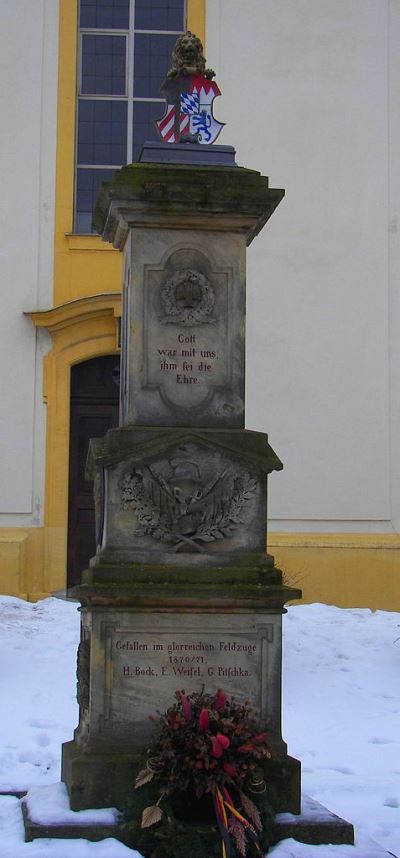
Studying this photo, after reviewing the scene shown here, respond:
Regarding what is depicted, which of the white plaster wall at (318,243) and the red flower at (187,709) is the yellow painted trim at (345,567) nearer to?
the white plaster wall at (318,243)

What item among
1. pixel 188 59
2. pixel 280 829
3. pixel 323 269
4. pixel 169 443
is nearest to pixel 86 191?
pixel 323 269

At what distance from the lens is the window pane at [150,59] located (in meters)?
16.1

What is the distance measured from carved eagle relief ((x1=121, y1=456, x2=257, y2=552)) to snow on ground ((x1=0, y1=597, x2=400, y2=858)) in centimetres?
151

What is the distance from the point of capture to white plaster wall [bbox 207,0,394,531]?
1526 centimetres

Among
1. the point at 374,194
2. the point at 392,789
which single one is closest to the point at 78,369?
the point at 374,194

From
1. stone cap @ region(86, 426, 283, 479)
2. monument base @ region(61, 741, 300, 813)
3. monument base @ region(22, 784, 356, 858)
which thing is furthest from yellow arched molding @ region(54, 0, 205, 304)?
monument base @ region(22, 784, 356, 858)

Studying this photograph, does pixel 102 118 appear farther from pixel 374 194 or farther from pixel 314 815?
pixel 314 815

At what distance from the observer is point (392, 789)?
25.2 feet

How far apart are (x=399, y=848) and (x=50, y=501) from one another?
9431 millimetres

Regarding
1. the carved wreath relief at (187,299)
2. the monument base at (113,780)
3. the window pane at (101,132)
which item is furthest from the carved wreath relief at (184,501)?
the window pane at (101,132)

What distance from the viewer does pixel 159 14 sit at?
53.0 feet

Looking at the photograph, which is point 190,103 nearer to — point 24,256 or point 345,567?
point 24,256

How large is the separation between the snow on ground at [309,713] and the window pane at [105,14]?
23.7ft

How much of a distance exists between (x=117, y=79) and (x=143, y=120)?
63 centimetres
